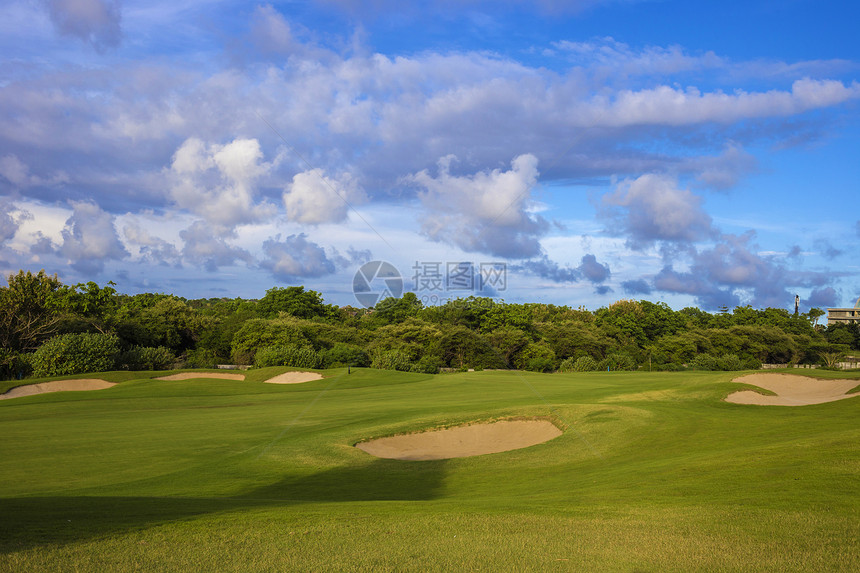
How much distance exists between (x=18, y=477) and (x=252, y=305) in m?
72.9

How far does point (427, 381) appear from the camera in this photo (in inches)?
1582

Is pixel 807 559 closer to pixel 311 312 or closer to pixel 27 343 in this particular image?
pixel 27 343

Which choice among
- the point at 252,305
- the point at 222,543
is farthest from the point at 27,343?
the point at 222,543

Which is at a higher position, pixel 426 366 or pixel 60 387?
pixel 426 366

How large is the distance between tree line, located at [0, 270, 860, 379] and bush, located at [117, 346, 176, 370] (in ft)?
0.26

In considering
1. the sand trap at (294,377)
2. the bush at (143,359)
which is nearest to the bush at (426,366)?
the sand trap at (294,377)

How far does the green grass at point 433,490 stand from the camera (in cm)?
659

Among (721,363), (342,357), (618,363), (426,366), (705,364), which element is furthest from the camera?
(618,363)

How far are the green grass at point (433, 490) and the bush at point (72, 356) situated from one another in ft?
43.7

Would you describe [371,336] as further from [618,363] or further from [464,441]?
[464,441]

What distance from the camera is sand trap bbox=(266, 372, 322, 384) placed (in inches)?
1629

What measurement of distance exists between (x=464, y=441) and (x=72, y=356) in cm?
3080

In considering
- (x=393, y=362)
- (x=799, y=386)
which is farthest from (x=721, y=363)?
(x=393, y=362)

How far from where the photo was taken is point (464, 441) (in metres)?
19.9
